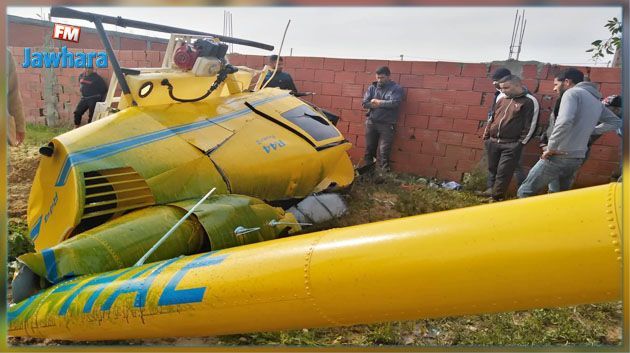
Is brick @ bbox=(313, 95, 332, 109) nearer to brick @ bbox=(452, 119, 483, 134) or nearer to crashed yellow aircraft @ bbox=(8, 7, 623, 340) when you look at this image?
brick @ bbox=(452, 119, 483, 134)

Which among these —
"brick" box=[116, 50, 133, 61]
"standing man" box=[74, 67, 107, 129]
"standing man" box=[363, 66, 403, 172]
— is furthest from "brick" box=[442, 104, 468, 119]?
"brick" box=[116, 50, 133, 61]

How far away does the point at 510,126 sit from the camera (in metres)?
5.03

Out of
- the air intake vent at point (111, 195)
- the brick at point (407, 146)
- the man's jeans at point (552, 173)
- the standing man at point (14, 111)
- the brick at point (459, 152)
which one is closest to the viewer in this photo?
the air intake vent at point (111, 195)

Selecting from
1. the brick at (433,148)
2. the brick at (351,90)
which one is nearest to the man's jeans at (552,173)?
the brick at (433,148)

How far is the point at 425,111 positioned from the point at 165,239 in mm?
4960

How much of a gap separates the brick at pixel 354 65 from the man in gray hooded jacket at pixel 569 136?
129 inches

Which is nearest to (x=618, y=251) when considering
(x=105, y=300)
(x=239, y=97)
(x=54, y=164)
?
(x=105, y=300)

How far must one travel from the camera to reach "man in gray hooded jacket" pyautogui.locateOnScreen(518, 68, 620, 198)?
3586 mm

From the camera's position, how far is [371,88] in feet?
21.2

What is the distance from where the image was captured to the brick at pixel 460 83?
605cm

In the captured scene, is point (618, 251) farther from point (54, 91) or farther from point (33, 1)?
point (54, 91)

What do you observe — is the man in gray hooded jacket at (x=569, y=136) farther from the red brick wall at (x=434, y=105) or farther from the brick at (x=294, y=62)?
the brick at (x=294, y=62)

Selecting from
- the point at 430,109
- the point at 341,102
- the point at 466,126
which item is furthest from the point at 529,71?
the point at 341,102

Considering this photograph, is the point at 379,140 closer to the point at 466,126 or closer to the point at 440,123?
the point at 440,123
